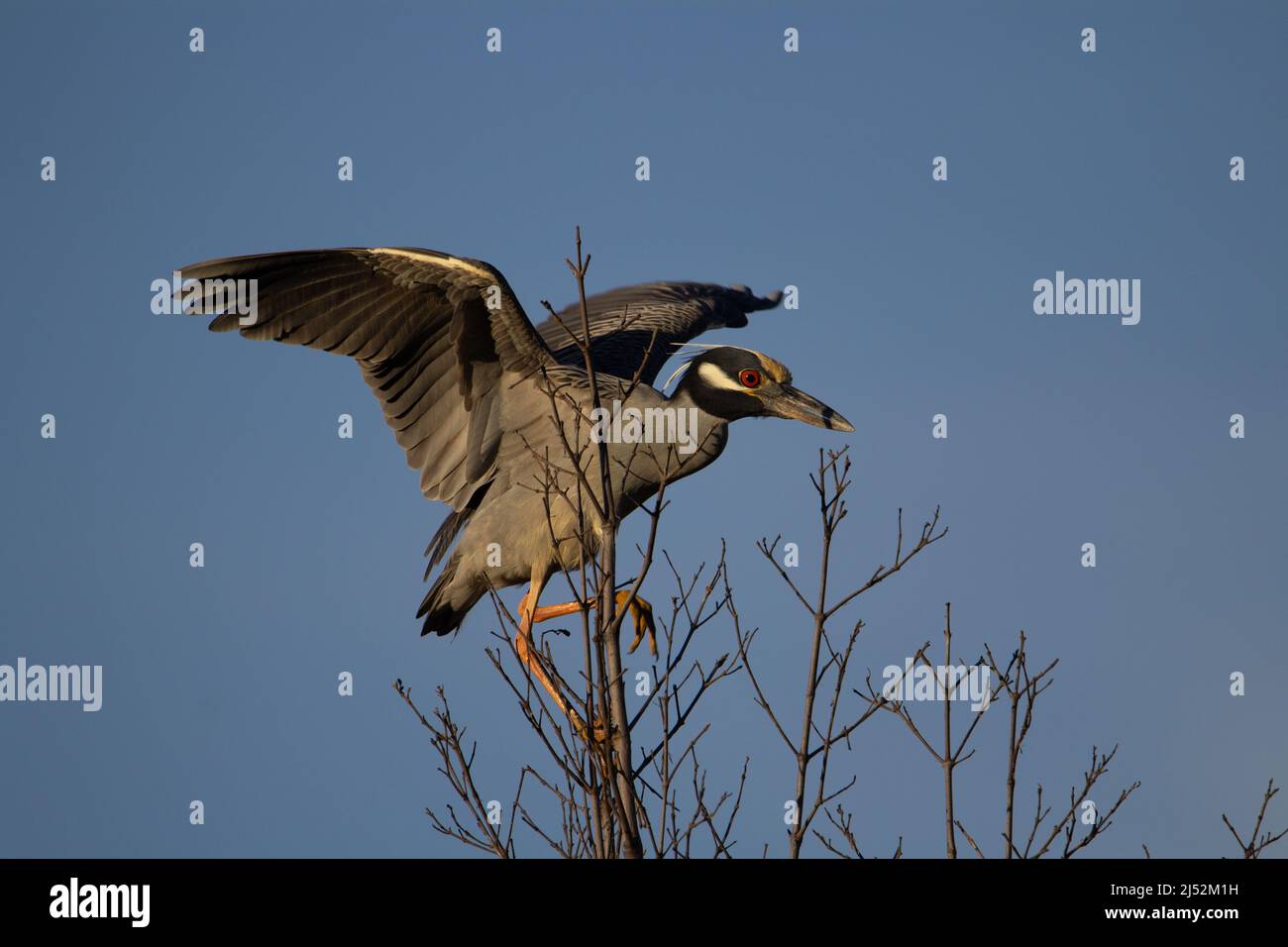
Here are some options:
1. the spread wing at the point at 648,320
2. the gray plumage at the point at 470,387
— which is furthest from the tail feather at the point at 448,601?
the spread wing at the point at 648,320

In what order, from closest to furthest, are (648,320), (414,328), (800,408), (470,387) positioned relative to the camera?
(414,328)
(470,387)
(800,408)
(648,320)

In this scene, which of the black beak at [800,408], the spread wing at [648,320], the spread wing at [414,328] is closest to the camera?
the spread wing at [414,328]

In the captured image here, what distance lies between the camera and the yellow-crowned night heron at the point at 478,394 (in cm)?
714

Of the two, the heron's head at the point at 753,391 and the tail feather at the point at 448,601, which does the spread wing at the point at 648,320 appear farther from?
the tail feather at the point at 448,601

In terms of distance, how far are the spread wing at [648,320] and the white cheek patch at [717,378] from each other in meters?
0.84

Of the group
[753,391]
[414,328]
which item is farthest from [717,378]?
[414,328]

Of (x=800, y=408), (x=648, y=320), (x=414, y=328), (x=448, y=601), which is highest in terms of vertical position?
(x=648, y=320)

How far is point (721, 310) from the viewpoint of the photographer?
11.6 m

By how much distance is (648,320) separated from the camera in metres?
10.9

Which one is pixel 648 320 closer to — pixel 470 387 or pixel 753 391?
pixel 753 391

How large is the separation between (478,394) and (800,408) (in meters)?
1.75


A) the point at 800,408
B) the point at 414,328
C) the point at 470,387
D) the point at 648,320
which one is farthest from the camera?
the point at 648,320
